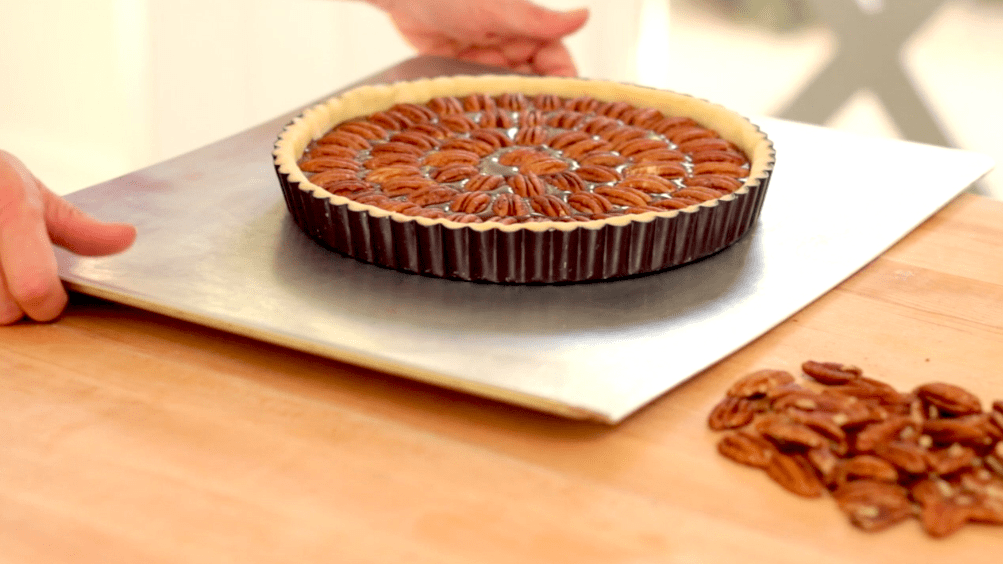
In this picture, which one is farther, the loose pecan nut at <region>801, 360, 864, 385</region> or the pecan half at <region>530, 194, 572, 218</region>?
the pecan half at <region>530, 194, 572, 218</region>

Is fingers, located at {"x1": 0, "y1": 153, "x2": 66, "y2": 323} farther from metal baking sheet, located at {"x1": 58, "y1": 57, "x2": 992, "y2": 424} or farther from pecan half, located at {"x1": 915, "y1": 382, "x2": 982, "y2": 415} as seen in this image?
pecan half, located at {"x1": 915, "y1": 382, "x2": 982, "y2": 415}

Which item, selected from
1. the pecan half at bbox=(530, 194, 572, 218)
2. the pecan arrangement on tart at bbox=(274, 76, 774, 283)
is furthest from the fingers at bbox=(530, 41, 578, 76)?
the pecan half at bbox=(530, 194, 572, 218)

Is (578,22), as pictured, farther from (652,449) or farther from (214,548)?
(214,548)

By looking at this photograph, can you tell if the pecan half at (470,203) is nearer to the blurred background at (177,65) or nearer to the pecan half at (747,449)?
the pecan half at (747,449)

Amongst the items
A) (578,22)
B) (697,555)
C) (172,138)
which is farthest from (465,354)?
(172,138)

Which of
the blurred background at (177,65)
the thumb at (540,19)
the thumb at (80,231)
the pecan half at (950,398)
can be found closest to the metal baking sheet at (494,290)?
the thumb at (80,231)
